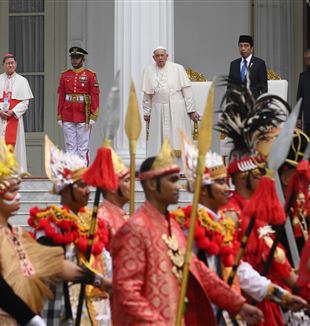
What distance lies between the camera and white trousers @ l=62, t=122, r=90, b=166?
16.8m

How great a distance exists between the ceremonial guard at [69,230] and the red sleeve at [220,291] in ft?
3.21

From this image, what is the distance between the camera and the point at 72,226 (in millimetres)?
8914

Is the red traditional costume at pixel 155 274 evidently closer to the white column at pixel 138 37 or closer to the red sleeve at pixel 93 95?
the white column at pixel 138 37

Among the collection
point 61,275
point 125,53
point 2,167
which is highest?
point 125,53

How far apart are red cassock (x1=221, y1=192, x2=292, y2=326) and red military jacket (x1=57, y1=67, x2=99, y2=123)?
7.77 metres

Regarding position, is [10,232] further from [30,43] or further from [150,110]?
[30,43]

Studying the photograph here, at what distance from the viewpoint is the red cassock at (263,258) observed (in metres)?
8.98

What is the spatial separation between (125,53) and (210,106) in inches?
334

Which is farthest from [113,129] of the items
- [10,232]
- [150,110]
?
[150,110]

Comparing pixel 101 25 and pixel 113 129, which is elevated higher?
pixel 101 25

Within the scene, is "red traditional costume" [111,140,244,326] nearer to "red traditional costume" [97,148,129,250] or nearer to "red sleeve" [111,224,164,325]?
"red sleeve" [111,224,164,325]

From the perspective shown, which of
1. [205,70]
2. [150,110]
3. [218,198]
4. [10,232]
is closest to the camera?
[10,232]

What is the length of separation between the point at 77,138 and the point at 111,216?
25.2 ft

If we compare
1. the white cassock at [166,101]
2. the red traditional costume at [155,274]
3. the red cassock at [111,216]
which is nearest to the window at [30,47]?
the white cassock at [166,101]
